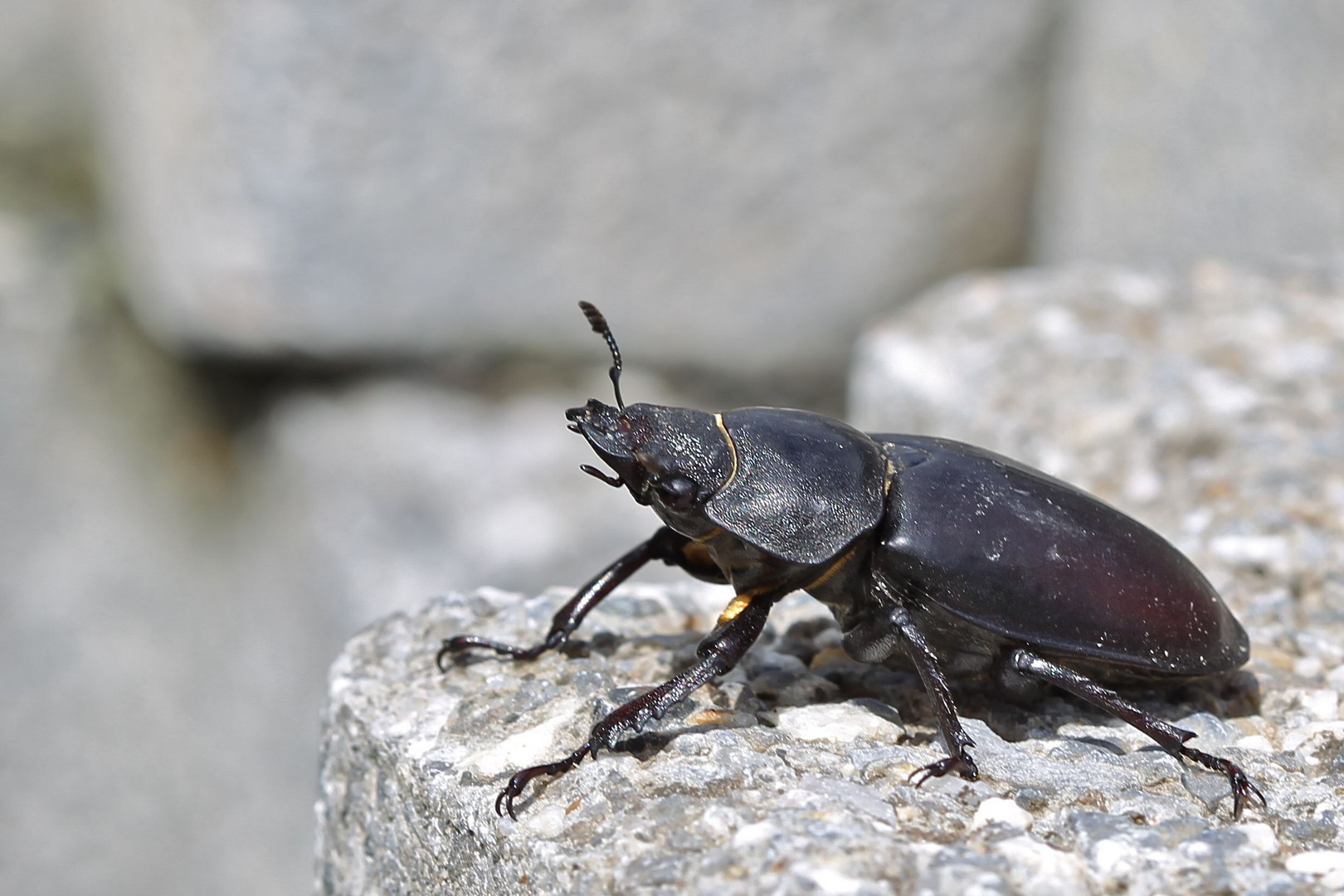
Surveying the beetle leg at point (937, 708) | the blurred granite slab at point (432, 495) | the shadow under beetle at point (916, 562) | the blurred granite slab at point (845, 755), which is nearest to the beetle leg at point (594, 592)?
the blurred granite slab at point (845, 755)

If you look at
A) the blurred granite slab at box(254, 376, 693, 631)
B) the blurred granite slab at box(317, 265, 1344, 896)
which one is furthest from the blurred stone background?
the blurred granite slab at box(317, 265, 1344, 896)

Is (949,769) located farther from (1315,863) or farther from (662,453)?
(662,453)

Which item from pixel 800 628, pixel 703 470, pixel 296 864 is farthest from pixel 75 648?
pixel 703 470

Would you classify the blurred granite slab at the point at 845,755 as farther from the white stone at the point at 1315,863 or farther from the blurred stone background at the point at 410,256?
the blurred stone background at the point at 410,256

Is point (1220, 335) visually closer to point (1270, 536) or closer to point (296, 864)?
point (1270, 536)

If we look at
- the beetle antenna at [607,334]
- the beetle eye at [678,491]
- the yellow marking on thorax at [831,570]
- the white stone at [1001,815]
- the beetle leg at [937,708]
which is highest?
the beetle antenna at [607,334]

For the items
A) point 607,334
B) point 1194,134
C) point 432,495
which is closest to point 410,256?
point 432,495
